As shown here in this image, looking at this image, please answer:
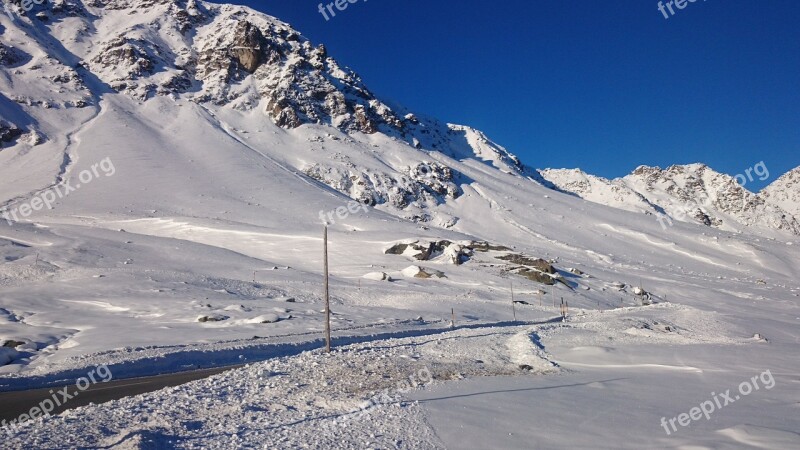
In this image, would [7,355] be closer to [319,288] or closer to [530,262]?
[319,288]

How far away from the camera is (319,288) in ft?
155

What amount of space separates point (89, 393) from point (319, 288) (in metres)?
33.2

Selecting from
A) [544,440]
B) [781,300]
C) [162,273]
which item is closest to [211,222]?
[162,273]

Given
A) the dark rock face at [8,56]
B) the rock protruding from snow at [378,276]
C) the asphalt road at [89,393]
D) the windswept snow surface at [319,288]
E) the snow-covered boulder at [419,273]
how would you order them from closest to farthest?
the windswept snow surface at [319,288] < the asphalt road at [89,393] < the rock protruding from snow at [378,276] < the snow-covered boulder at [419,273] < the dark rock face at [8,56]

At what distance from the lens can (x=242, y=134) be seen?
140 meters

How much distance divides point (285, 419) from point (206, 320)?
21822mm

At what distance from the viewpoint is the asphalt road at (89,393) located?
12.3 meters

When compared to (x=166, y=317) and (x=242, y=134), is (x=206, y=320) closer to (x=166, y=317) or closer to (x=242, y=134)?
(x=166, y=317)

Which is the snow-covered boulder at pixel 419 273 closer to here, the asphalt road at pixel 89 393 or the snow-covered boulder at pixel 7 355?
the asphalt road at pixel 89 393

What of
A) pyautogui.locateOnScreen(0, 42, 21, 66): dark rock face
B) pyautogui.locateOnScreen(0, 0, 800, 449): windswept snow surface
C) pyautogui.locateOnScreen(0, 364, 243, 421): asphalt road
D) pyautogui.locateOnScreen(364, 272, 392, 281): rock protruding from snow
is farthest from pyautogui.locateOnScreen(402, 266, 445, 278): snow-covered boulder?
pyautogui.locateOnScreen(0, 42, 21, 66): dark rock face

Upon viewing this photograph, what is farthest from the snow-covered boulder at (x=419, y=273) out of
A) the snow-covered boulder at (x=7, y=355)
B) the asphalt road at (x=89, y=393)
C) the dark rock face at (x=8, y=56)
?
the dark rock face at (x=8, y=56)

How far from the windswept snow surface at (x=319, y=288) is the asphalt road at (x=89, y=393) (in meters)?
1.93

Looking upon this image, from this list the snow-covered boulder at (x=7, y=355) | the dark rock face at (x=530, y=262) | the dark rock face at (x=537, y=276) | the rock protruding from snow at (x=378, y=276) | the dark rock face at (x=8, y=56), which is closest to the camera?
the snow-covered boulder at (x=7, y=355)

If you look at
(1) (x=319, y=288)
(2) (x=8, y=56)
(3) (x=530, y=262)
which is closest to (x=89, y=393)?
(1) (x=319, y=288)
